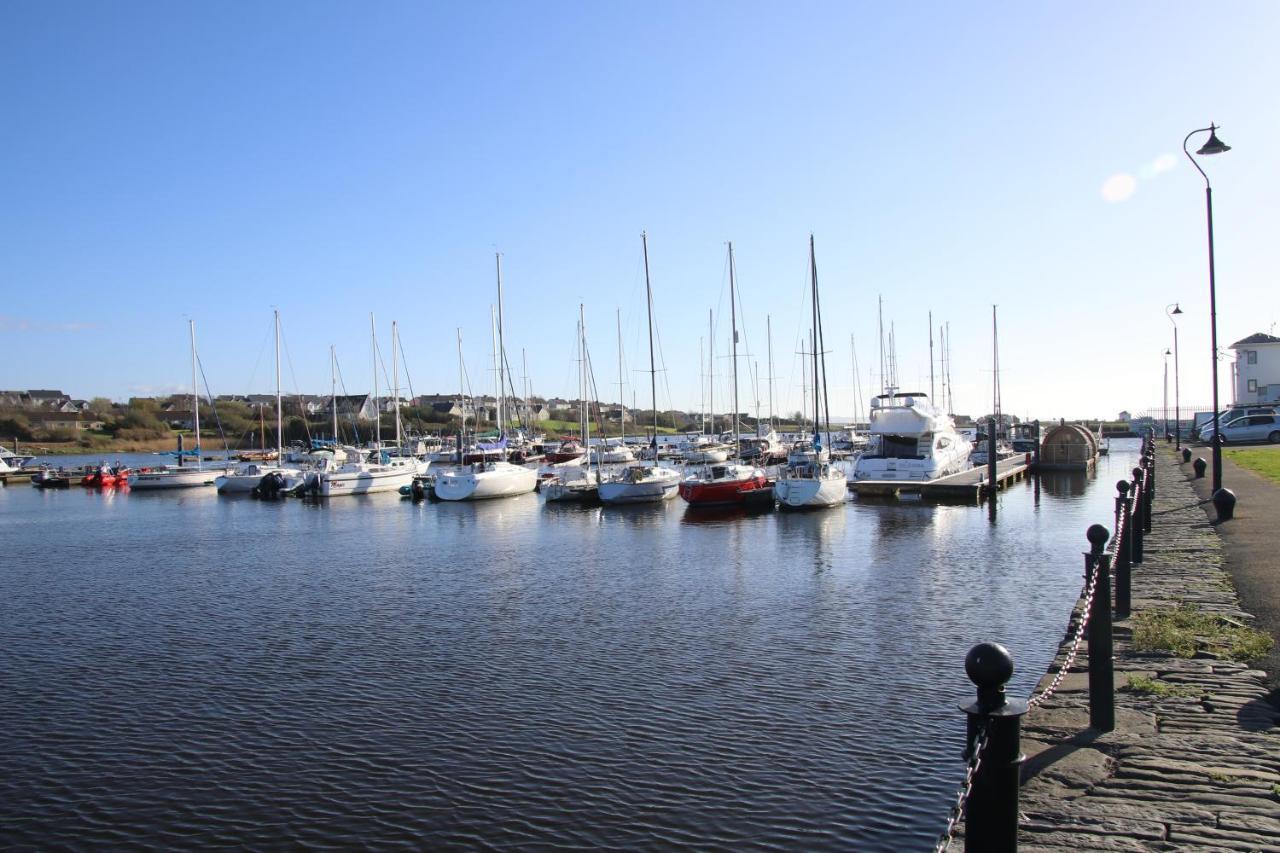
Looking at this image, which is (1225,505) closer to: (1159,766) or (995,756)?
(1159,766)

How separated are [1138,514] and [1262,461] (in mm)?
22288

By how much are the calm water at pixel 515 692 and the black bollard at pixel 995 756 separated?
3.69 meters

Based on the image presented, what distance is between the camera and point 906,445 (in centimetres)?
4506

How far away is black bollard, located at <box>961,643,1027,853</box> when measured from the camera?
475 centimetres

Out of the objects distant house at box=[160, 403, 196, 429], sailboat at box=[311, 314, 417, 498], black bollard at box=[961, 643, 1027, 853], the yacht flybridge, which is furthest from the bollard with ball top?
distant house at box=[160, 403, 196, 429]

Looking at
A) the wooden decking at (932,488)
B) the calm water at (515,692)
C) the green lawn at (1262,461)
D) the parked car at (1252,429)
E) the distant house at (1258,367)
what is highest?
the distant house at (1258,367)

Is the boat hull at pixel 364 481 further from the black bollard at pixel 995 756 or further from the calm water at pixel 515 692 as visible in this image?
the black bollard at pixel 995 756

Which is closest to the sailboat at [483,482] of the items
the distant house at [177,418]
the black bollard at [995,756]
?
the black bollard at [995,756]

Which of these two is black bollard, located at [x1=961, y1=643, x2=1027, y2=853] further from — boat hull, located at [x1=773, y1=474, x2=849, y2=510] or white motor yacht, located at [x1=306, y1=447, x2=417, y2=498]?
white motor yacht, located at [x1=306, y1=447, x2=417, y2=498]

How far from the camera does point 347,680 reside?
14.2m

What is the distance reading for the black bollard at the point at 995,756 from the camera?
15.6 ft

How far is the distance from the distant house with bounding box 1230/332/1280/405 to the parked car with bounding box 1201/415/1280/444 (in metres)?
14.6

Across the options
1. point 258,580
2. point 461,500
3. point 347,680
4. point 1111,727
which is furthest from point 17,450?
point 1111,727

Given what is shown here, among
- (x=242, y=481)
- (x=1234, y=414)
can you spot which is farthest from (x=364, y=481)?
(x=1234, y=414)
